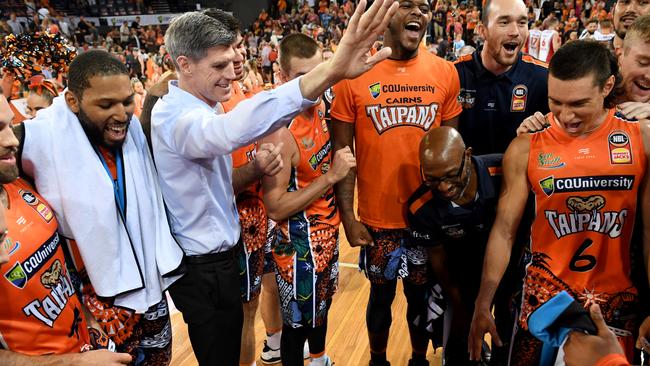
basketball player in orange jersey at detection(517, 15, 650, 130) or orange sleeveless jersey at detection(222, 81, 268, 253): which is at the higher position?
basketball player in orange jersey at detection(517, 15, 650, 130)

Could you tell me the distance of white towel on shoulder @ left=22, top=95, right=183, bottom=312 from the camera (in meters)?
1.75

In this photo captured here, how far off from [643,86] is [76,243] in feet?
8.37

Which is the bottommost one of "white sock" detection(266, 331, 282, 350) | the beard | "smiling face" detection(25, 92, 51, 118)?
"white sock" detection(266, 331, 282, 350)

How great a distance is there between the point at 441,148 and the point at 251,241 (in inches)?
49.7

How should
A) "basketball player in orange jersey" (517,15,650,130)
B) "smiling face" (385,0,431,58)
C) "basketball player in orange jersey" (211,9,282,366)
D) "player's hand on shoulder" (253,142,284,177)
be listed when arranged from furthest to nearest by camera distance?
"smiling face" (385,0,431,58), "basketball player in orange jersey" (211,9,282,366), "basketball player in orange jersey" (517,15,650,130), "player's hand on shoulder" (253,142,284,177)

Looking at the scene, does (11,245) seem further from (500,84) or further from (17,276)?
(500,84)

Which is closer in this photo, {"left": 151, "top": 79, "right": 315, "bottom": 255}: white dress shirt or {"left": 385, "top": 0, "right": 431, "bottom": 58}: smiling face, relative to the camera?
{"left": 151, "top": 79, "right": 315, "bottom": 255}: white dress shirt

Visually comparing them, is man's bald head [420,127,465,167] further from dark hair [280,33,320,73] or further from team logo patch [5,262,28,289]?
team logo patch [5,262,28,289]

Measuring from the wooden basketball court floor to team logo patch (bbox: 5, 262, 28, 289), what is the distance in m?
1.93

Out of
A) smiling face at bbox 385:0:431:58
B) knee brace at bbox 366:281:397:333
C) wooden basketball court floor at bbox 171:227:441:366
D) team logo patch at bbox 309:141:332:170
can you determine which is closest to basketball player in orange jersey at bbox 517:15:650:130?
smiling face at bbox 385:0:431:58

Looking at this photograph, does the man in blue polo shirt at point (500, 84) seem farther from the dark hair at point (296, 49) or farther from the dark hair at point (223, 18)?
the dark hair at point (223, 18)

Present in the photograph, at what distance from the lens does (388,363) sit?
121 inches

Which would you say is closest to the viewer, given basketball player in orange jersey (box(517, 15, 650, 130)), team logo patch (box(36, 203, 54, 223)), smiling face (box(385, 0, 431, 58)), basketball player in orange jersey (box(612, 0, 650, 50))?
team logo patch (box(36, 203, 54, 223))

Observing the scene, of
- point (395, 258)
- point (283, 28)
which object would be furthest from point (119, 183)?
point (283, 28)
